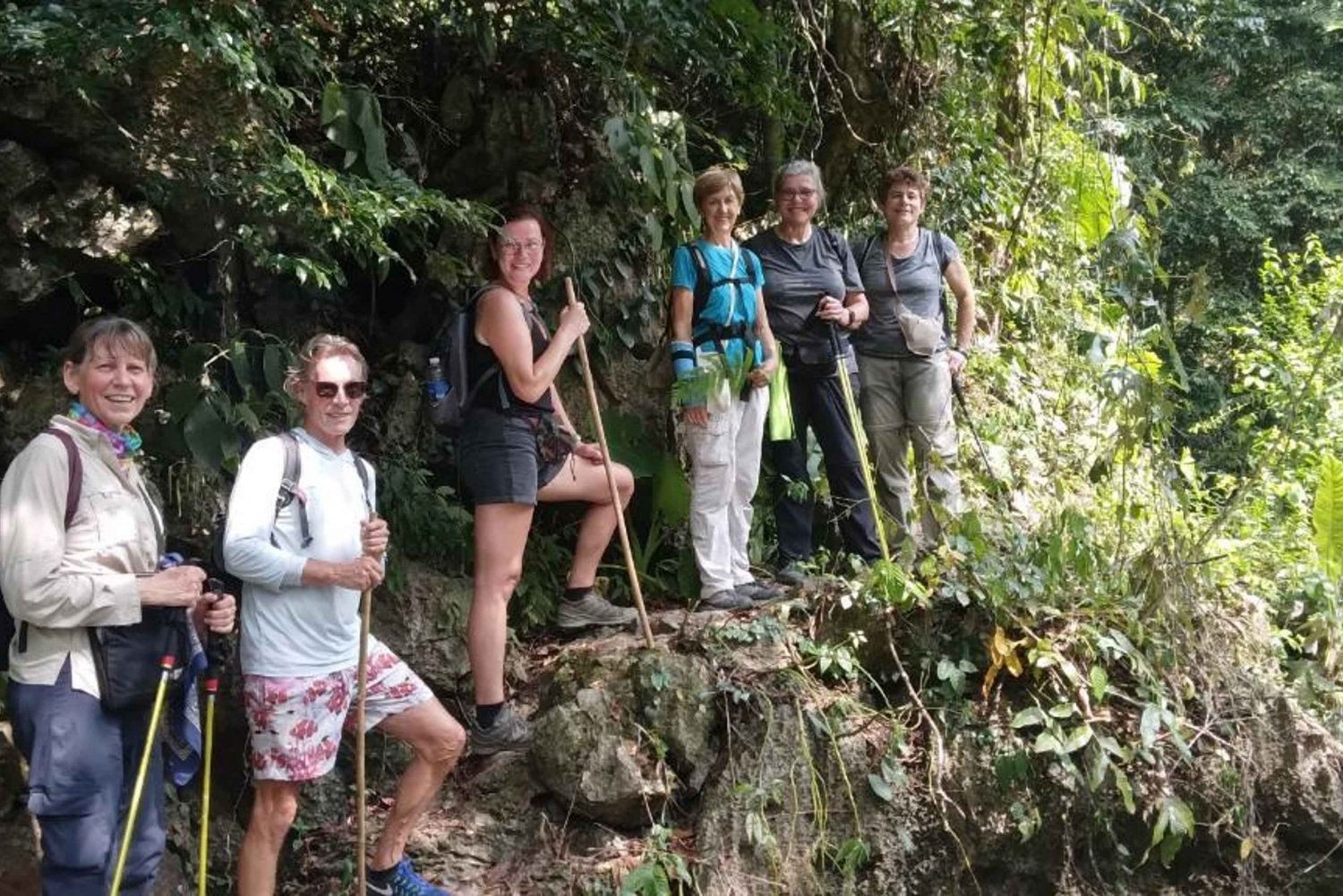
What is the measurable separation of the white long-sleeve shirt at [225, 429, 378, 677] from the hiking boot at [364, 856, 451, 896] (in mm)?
849

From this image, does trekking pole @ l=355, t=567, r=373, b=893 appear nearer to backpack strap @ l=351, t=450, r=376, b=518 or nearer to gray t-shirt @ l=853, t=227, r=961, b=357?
backpack strap @ l=351, t=450, r=376, b=518

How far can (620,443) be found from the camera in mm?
5695

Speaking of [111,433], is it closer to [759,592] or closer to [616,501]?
[616,501]

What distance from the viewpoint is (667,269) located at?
618cm

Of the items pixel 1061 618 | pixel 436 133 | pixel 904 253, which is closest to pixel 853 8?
pixel 904 253

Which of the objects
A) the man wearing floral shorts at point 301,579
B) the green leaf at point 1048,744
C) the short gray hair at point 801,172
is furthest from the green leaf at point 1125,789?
the man wearing floral shorts at point 301,579

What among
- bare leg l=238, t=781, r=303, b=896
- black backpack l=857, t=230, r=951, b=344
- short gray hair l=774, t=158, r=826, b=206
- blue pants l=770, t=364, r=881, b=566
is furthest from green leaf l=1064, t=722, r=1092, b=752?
bare leg l=238, t=781, r=303, b=896

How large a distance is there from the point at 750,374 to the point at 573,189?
5.61 ft

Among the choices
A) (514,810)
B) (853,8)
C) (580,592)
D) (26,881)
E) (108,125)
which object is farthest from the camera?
(853,8)

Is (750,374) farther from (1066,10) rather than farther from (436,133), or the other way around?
(1066,10)

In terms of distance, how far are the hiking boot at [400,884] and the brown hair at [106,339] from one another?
188cm

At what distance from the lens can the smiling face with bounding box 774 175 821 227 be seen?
497cm

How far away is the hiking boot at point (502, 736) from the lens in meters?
4.52

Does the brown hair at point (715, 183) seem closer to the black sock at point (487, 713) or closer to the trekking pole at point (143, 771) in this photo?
the black sock at point (487, 713)
